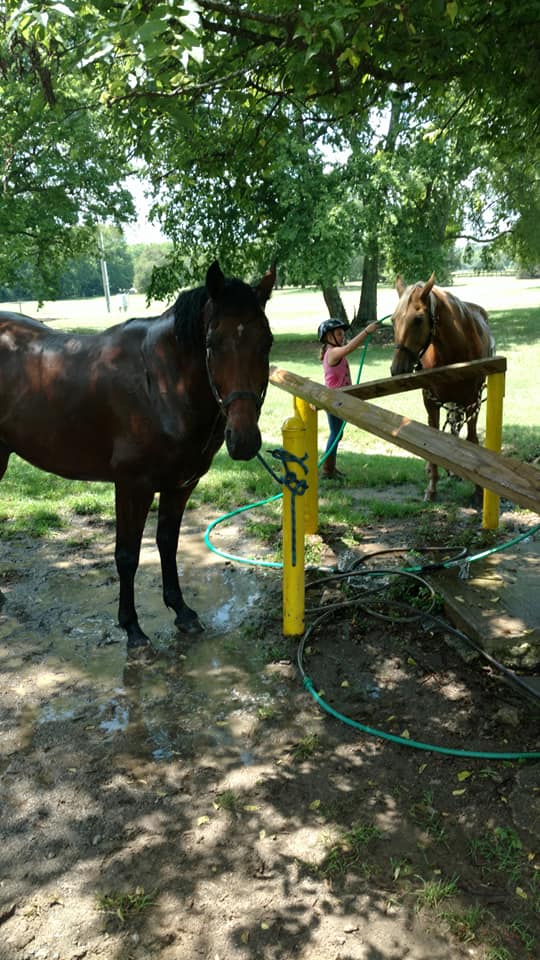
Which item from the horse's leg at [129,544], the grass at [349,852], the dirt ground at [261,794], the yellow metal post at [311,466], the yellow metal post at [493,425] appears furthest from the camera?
the yellow metal post at [493,425]

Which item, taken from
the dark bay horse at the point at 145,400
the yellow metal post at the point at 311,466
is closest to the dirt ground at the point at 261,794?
the dark bay horse at the point at 145,400

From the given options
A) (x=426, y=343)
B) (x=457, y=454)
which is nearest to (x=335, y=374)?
(x=426, y=343)

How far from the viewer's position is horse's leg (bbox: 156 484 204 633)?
4.42 metres

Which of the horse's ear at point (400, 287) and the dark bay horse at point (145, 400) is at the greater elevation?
the horse's ear at point (400, 287)

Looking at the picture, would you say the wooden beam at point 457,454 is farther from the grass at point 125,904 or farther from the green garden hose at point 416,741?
the grass at point 125,904

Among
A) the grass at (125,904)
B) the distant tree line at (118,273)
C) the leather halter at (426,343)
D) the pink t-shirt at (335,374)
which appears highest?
the distant tree line at (118,273)

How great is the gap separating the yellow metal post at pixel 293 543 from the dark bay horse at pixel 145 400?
1.56 feet

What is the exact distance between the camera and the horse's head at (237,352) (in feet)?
11.2

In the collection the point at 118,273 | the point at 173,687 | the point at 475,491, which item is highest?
the point at 118,273

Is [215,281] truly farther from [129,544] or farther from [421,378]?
[421,378]

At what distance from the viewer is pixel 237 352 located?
346 centimetres

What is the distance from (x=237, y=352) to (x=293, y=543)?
1.28 m

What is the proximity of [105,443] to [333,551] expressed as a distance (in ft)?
7.31

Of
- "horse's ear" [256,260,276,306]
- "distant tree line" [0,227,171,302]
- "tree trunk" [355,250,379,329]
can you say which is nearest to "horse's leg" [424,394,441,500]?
"horse's ear" [256,260,276,306]
